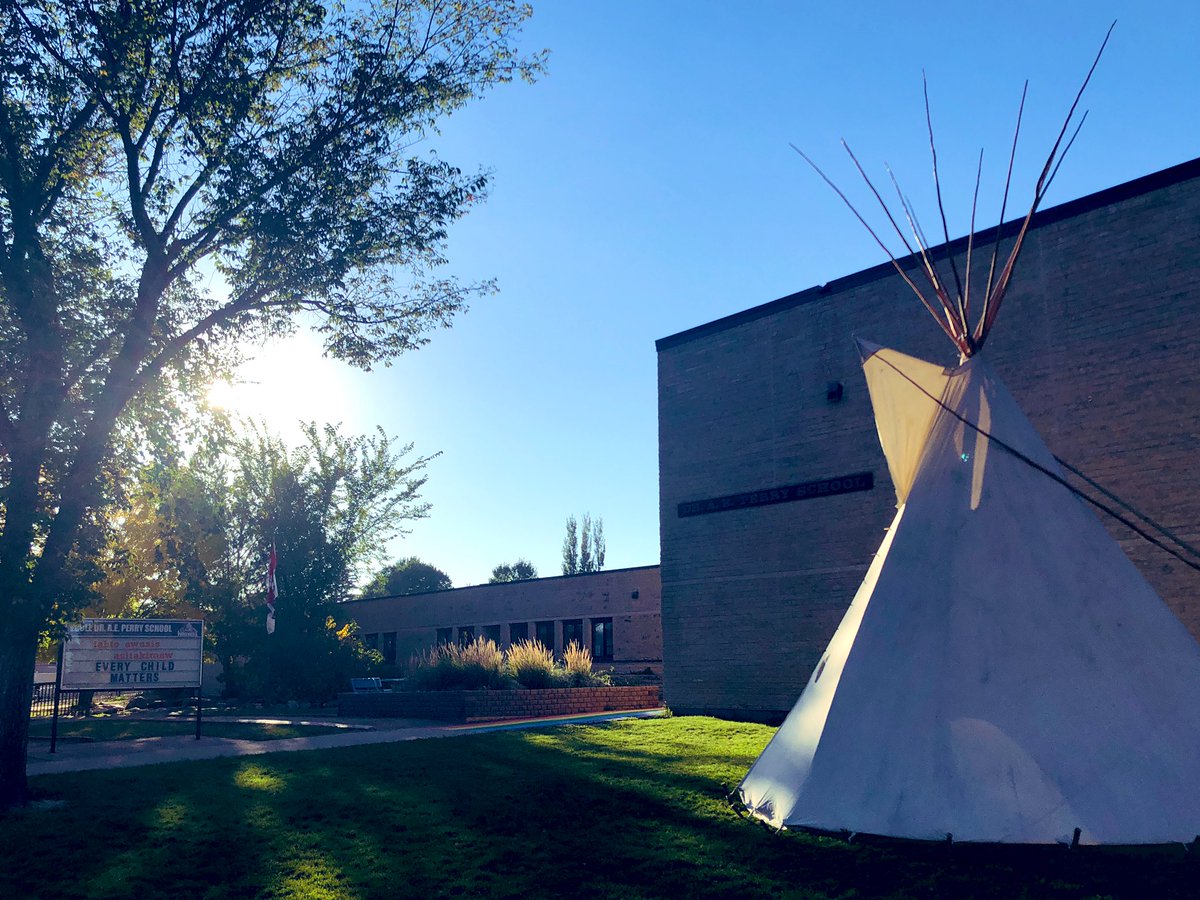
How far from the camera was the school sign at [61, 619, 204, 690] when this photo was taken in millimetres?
16422

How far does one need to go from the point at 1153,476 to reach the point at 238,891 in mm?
14599

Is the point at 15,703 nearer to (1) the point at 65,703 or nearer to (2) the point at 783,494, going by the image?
(2) the point at 783,494

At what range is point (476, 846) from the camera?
8.02m

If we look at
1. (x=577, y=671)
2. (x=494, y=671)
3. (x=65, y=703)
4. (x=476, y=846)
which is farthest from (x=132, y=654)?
(x=65, y=703)

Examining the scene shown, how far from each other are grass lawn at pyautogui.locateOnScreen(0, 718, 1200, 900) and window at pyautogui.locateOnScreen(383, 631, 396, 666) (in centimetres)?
3359

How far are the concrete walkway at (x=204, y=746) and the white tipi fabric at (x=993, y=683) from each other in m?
9.31

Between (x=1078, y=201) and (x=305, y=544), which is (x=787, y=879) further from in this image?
(x=305, y=544)

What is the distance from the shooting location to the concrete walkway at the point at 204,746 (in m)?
13.9

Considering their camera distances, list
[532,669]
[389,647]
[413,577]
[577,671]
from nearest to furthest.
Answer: [532,669]
[577,671]
[389,647]
[413,577]

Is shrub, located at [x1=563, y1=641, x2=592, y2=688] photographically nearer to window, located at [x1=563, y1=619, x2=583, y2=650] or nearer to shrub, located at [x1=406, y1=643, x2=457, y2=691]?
shrub, located at [x1=406, y1=643, x2=457, y2=691]

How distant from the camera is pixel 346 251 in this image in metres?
13.8

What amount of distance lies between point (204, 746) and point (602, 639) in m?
20.0

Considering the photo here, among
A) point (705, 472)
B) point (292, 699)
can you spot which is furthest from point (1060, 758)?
point (292, 699)

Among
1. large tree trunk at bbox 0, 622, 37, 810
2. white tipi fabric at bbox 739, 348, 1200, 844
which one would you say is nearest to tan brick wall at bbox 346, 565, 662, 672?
large tree trunk at bbox 0, 622, 37, 810
